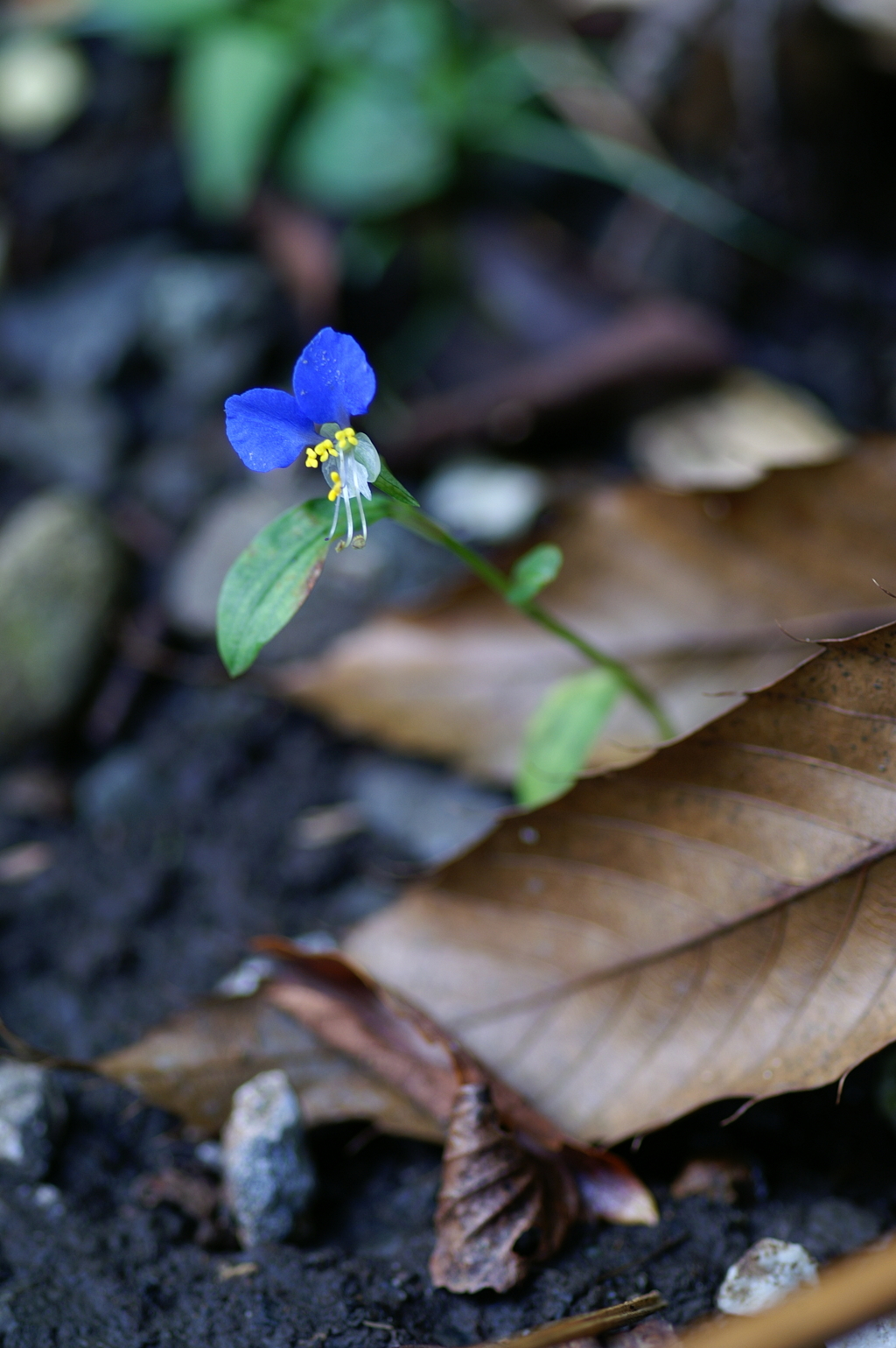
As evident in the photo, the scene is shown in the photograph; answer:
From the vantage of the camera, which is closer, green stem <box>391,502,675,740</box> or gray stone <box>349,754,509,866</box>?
green stem <box>391,502,675,740</box>

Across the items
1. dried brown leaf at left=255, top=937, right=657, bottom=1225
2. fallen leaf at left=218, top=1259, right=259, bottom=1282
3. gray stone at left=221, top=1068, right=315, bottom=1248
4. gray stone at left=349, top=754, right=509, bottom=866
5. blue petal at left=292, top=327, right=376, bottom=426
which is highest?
blue petal at left=292, top=327, right=376, bottom=426

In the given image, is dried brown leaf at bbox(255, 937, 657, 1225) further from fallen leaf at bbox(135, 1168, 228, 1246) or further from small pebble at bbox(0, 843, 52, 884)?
small pebble at bbox(0, 843, 52, 884)

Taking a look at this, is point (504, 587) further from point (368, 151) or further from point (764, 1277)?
point (368, 151)

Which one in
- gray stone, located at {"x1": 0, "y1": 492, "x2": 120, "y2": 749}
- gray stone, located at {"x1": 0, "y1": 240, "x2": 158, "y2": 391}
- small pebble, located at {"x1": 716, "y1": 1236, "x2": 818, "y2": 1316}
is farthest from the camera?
gray stone, located at {"x1": 0, "y1": 240, "x2": 158, "y2": 391}

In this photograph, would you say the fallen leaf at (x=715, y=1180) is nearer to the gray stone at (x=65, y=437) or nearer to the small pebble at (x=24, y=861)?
the small pebble at (x=24, y=861)

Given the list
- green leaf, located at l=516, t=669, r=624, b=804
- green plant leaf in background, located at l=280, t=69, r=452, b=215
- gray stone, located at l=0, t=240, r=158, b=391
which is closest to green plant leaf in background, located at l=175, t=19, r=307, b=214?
green plant leaf in background, located at l=280, t=69, r=452, b=215

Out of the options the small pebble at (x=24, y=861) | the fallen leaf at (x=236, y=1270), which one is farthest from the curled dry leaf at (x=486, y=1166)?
the small pebble at (x=24, y=861)

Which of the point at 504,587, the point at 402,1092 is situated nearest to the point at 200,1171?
the point at 402,1092
